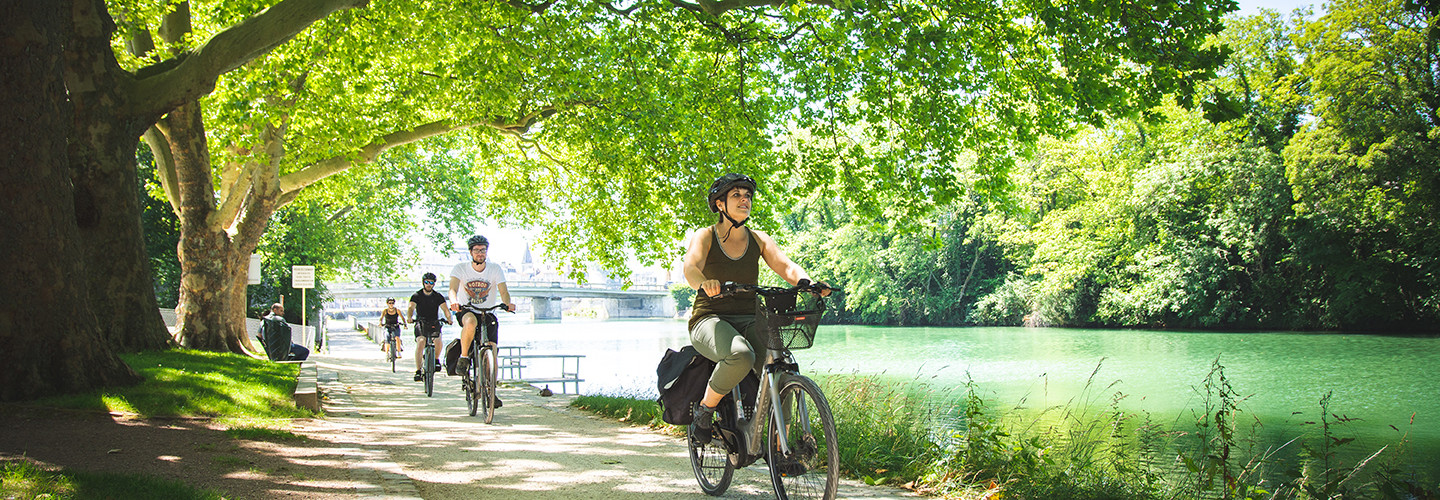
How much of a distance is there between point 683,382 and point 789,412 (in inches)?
28.5

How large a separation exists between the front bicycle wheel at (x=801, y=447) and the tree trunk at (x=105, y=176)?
688 cm

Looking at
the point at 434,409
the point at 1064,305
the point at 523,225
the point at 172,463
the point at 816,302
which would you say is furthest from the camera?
the point at 1064,305

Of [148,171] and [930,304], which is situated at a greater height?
[148,171]

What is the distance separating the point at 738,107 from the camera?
48.9 ft

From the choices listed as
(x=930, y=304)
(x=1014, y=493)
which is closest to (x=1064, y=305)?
(x=930, y=304)

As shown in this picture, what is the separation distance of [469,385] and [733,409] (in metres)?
5.33

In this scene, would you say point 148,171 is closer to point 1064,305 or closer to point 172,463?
point 172,463

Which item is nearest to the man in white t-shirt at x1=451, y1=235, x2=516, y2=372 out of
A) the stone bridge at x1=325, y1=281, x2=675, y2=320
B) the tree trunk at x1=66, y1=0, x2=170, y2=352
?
the tree trunk at x1=66, y1=0, x2=170, y2=352

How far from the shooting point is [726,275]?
15.4ft

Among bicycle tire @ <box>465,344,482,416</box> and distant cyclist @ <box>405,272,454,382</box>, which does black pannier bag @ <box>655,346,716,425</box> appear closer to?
bicycle tire @ <box>465,344,482,416</box>

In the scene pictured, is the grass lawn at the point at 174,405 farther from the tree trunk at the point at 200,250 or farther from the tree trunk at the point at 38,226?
the tree trunk at the point at 200,250

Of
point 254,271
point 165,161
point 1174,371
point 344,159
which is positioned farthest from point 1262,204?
point 165,161

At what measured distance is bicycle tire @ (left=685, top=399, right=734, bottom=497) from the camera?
492 centimetres

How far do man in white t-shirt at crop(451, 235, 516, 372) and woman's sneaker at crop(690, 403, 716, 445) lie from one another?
4.22m
